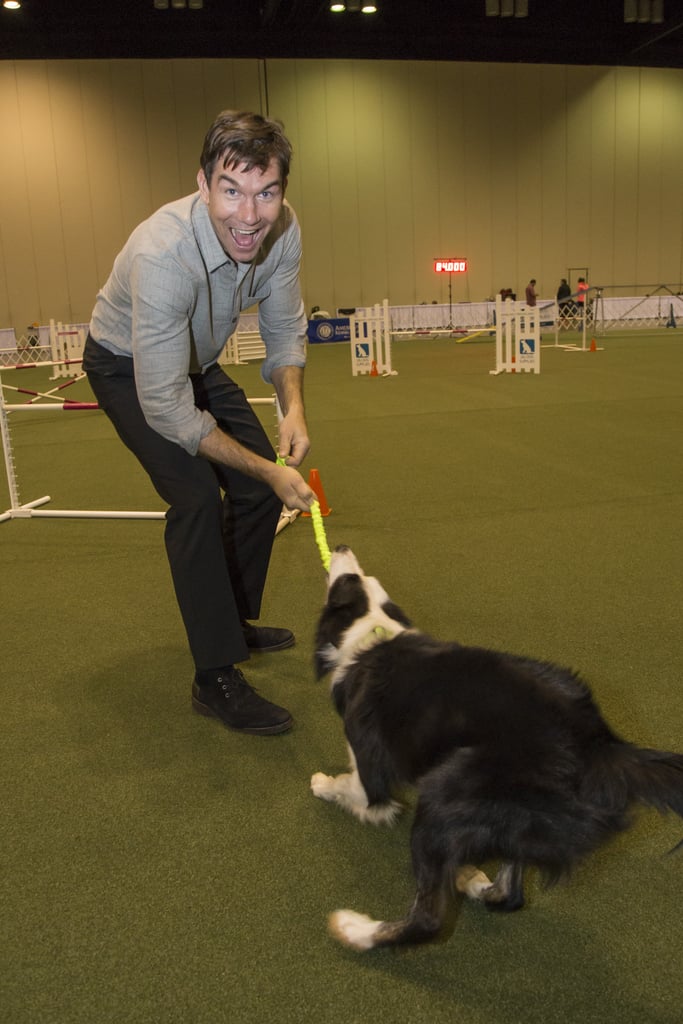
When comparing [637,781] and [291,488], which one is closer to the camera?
[637,781]

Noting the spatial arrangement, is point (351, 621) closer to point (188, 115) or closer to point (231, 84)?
point (188, 115)

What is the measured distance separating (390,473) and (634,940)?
476cm

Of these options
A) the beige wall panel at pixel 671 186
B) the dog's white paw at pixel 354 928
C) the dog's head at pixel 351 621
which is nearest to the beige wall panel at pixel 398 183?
the beige wall panel at pixel 671 186

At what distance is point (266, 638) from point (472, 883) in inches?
61.6

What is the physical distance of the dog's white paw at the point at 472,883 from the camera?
1.81 meters

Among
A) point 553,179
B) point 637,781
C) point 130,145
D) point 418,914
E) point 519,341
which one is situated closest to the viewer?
point 637,781

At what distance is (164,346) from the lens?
2.30 meters

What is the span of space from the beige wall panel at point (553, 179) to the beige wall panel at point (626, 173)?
1787 millimetres

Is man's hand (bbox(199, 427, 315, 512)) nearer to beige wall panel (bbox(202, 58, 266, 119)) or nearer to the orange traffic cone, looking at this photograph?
the orange traffic cone

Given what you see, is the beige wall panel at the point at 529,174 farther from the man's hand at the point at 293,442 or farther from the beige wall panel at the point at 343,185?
the man's hand at the point at 293,442

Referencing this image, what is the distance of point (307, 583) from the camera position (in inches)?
156

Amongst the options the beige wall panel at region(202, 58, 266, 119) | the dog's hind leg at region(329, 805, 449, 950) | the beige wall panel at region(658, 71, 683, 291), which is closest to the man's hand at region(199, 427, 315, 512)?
the dog's hind leg at region(329, 805, 449, 950)

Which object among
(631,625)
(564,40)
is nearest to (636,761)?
(631,625)

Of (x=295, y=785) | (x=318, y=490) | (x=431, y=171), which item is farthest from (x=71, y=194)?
(x=295, y=785)
